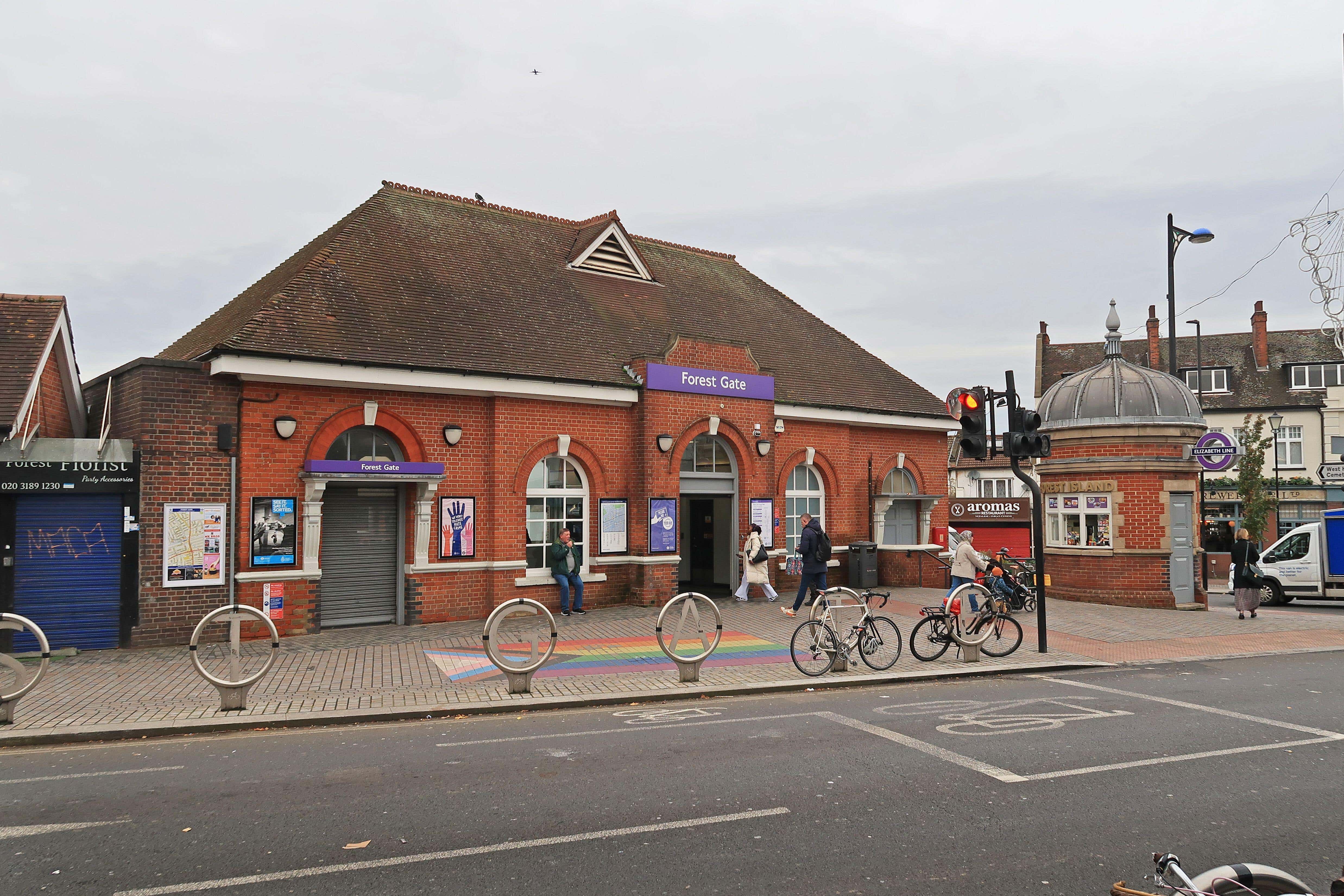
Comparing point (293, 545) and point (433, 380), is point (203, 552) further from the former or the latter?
point (433, 380)

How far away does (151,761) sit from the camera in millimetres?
7082

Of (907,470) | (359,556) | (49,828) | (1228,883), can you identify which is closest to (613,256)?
(907,470)

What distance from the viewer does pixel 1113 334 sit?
21.3 metres

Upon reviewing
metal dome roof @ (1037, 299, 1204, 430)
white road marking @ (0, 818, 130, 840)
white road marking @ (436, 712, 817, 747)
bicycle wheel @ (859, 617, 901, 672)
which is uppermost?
metal dome roof @ (1037, 299, 1204, 430)

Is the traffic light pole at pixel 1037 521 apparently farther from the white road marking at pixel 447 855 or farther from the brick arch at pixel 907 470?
the brick arch at pixel 907 470

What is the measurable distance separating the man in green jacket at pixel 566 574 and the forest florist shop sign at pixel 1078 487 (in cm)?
1123

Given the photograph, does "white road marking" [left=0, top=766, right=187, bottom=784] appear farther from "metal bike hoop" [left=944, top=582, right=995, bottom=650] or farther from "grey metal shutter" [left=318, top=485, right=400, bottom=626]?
"metal bike hoop" [left=944, top=582, right=995, bottom=650]

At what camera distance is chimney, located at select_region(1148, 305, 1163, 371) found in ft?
145

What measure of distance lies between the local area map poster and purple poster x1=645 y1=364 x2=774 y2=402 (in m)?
7.69

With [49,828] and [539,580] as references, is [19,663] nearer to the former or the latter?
[49,828]

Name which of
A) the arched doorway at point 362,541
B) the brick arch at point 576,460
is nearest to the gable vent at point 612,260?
the brick arch at point 576,460

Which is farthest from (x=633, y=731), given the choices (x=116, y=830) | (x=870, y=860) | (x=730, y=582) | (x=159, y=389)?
(x=730, y=582)

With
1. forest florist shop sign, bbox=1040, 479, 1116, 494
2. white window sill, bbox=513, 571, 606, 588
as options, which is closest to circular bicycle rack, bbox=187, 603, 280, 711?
white window sill, bbox=513, 571, 606, 588

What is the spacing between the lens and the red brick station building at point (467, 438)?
12672 millimetres
